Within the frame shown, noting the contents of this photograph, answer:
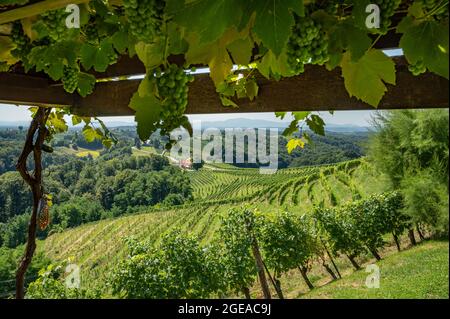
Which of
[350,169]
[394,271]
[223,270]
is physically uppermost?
[350,169]

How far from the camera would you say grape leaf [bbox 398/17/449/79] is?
0.47m

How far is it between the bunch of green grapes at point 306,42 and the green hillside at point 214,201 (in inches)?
569

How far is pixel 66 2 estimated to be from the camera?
23.3 inches

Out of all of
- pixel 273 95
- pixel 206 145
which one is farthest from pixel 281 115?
pixel 206 145

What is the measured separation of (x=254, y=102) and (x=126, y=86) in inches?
20.0

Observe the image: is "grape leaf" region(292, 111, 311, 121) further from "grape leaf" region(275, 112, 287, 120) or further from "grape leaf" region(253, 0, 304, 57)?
"grape leaf" region(253, 0, 304, 57)

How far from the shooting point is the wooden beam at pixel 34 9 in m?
0.61

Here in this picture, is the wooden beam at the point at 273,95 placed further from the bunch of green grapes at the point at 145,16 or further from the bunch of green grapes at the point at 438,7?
the bunch of green grapes at the point at 145,16

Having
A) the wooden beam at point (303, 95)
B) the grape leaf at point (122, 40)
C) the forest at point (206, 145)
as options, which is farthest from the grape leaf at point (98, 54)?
the wooden beam at point (303, 95)

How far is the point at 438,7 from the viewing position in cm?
49

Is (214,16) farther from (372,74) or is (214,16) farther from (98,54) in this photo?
(98,54)

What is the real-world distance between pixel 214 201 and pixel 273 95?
17078mm
